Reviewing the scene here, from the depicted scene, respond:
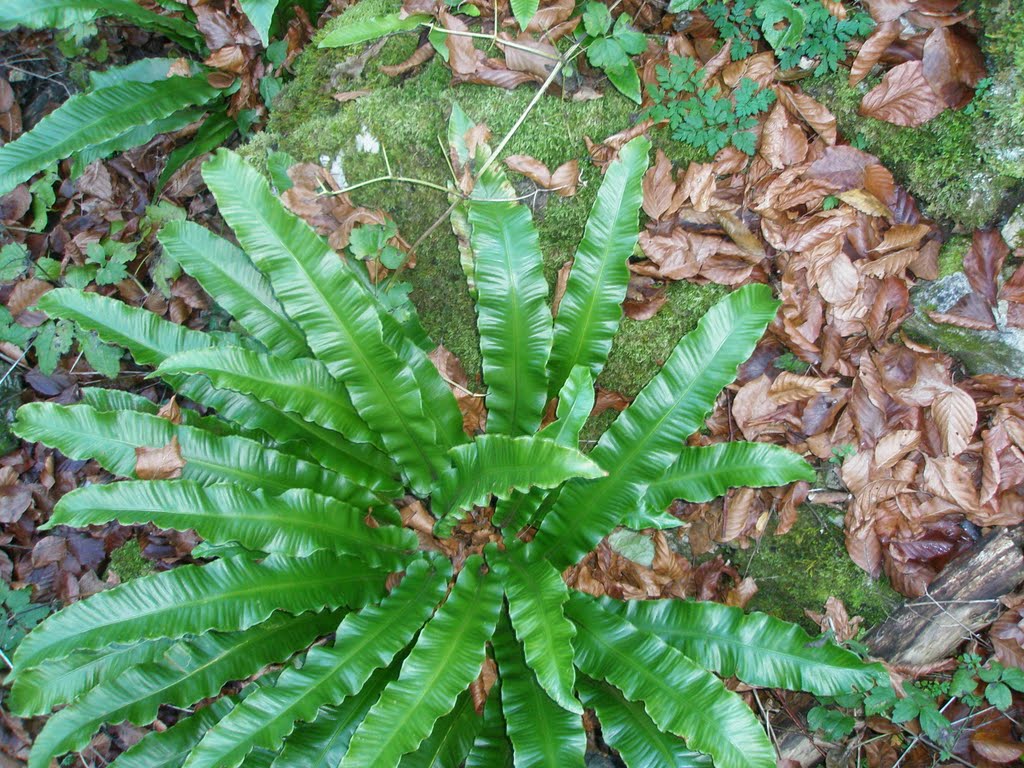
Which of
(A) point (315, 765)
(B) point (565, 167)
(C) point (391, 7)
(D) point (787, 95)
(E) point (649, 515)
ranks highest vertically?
(C) point (391, 7)

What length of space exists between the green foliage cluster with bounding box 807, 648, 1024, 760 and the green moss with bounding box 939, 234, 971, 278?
136 cm

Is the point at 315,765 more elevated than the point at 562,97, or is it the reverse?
the point at 562,97

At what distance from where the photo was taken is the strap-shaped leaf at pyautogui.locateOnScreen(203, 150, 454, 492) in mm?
2379

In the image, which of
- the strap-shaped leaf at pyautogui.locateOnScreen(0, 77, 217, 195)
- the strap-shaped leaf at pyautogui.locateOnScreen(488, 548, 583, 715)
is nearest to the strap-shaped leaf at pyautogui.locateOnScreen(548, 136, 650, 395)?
the strap-shaped leaf at pyautogui.locateOnScreen(488, 548, 583, 715)

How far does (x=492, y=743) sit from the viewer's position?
7.89ft

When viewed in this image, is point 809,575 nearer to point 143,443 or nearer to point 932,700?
point 932,700

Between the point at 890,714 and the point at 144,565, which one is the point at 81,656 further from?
the point at 890,714

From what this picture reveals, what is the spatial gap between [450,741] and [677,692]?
2.60 ft

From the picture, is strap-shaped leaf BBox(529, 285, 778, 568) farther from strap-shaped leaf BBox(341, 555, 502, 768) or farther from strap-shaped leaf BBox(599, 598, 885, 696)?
strap-shaped leaf BBox(341, 555, 502, 768)

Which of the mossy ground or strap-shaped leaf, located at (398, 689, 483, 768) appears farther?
the mossy ground

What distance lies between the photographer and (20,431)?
2393 millimetres

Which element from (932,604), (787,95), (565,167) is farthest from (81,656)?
(787,95)

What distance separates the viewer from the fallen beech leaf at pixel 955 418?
8.00 feet

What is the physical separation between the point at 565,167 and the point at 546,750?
6.83 feet
